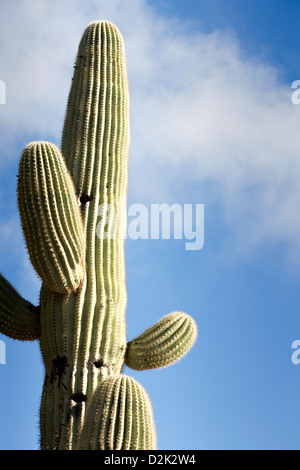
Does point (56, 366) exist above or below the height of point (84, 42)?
below

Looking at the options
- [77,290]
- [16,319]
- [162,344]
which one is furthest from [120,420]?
[16,319]

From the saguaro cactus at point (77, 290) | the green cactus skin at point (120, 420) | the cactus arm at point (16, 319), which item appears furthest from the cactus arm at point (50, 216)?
the green cactus skin at point (120, 420)

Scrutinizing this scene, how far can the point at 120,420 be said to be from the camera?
5285 millimetres

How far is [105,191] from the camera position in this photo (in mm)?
6895

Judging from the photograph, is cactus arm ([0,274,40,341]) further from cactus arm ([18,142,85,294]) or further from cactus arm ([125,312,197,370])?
cactus arm ([125,312,197,370])

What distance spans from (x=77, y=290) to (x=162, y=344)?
85cm

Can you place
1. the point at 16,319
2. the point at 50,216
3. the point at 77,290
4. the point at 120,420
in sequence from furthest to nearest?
the point at 16,319 → the point at 77,290 → the point at 50,216 → the point at 120,420

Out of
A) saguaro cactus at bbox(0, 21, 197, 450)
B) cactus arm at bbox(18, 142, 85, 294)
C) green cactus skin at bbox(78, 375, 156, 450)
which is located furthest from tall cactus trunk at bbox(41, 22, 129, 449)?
green cactus skin at bbox(78, 375, 156, 450)

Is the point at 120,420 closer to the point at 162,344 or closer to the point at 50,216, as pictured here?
the point at 162,344

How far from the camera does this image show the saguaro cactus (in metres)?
6.10
